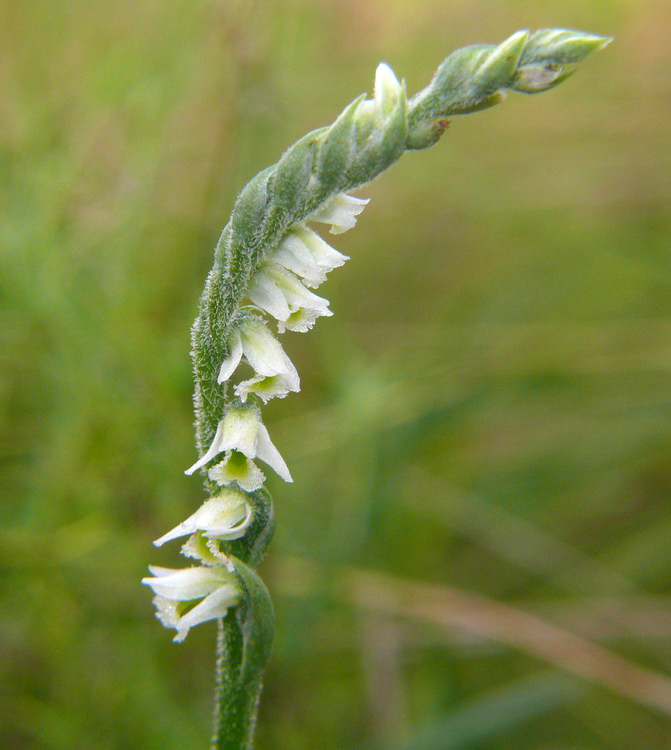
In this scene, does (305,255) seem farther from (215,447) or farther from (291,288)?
(215,447)

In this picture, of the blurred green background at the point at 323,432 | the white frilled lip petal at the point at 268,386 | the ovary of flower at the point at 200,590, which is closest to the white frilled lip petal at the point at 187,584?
the ovary of flower at the point at 200,590

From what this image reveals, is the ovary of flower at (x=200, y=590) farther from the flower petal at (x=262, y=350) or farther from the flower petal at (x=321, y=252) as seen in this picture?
the flower petal at (x=321, y=252)

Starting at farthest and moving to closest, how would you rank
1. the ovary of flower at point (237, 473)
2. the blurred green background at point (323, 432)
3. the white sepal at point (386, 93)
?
the blurred green background at point (323, 432) < the ovary of flower at point (237, 473) < the white sepal at point (386, 93)

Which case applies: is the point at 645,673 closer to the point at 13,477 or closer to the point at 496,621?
the point at 496,621

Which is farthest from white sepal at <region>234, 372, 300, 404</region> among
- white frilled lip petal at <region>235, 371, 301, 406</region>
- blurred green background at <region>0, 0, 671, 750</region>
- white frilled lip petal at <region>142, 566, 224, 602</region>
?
blurred green background at <region>0, 0, 671, 750</region>

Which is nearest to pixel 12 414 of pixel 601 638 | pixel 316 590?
pixel 316 590

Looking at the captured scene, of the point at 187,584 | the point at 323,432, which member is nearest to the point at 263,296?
the point at 187,584
